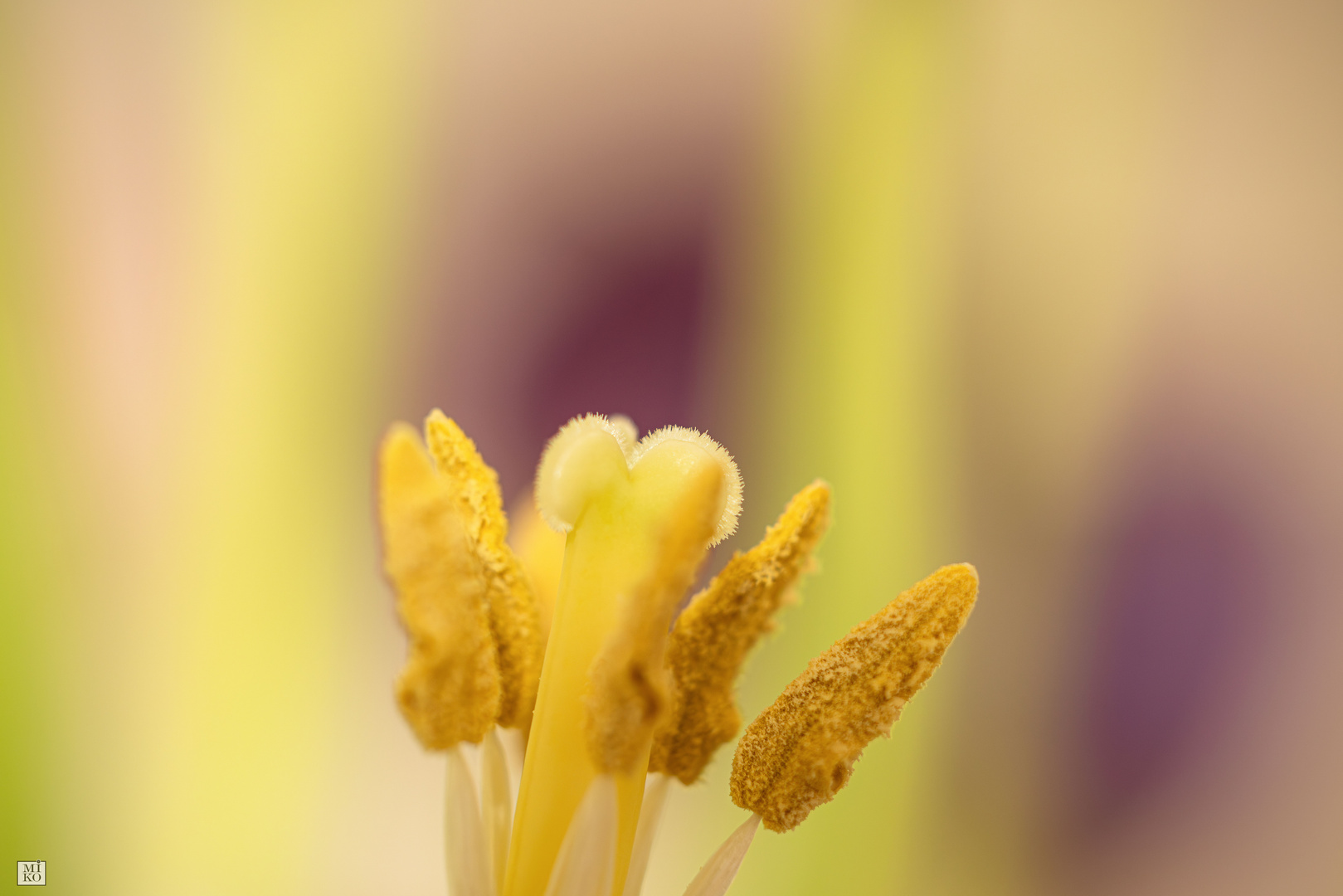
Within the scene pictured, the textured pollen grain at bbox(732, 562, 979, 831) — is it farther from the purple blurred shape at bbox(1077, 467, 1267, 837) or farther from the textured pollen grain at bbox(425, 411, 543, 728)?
the purple blurred shape at bbox(1077, 467, 1267, 837)

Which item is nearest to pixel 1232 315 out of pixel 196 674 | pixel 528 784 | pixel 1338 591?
pixel 1338 591

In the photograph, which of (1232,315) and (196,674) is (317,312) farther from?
(1232,315)

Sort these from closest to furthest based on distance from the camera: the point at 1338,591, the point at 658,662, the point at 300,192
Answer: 1. the point at 658,662
2. the point at 1338,591
3. the point at 300,192

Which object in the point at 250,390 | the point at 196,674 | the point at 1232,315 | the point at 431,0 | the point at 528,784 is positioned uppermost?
the point at 431,0

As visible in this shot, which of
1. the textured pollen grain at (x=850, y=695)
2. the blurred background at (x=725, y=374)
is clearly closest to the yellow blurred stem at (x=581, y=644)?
the textured pollen grain at (x=850, y=695)

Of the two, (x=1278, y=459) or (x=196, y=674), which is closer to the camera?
(x=1278, y=459)

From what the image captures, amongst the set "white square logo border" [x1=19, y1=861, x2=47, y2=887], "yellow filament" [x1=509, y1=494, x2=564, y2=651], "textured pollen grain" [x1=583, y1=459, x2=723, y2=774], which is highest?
"yellow filament" [x1=509, y1=494, x2=564, y2=651]

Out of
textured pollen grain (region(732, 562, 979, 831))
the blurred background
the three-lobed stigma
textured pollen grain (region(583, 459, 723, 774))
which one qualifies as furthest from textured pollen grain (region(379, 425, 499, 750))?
the blurred background
